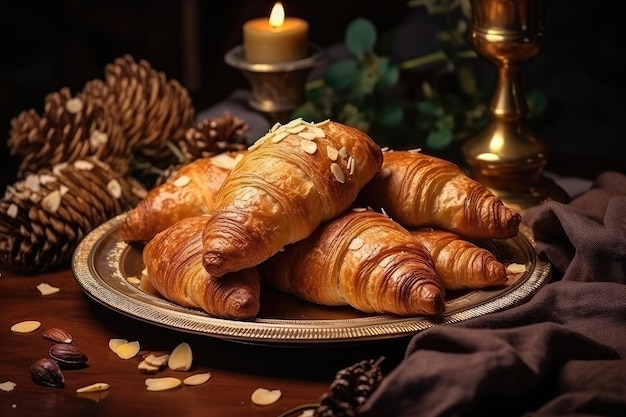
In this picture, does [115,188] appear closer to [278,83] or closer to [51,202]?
[51,202]

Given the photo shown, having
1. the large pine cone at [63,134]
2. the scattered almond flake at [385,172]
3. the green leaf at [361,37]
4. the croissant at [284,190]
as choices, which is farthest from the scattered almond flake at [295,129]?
the green leaf at [361,37]

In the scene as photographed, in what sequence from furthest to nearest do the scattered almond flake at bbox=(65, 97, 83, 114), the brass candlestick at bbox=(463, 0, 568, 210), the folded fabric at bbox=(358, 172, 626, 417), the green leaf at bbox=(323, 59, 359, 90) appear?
1. the green leaf at bbox=(323, 59, 359, 90)
2. the scattered almond flake at bbox=(65, 97, 83, 114)
3. the brass candlestick at bbox=(463, 0, 568, 210)
4. the folded fabric at bbox=(358, 172, 626, 417)

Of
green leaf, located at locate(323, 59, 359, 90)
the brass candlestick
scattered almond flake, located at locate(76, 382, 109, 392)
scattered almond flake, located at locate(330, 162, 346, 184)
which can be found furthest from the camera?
green leaf, located at locate(323, 59, 359, 90)

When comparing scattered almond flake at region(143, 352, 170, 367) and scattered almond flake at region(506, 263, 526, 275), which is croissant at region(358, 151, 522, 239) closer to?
scattered almond flake at region(506, 263, 526, 275)

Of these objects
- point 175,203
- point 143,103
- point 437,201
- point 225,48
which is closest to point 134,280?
point 175,203

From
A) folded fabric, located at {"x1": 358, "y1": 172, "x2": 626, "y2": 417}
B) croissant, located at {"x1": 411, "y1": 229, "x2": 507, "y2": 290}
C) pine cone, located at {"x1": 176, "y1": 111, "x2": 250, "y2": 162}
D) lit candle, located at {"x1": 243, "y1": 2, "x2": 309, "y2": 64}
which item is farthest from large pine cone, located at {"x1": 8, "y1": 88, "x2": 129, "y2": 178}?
folded fabric, located at {"x1": 358, "y1": 172, "x2": 626, "y2": 417}

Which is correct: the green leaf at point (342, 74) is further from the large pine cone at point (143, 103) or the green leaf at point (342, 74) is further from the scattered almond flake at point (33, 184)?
the scattered almond flake at point (33, 184)
